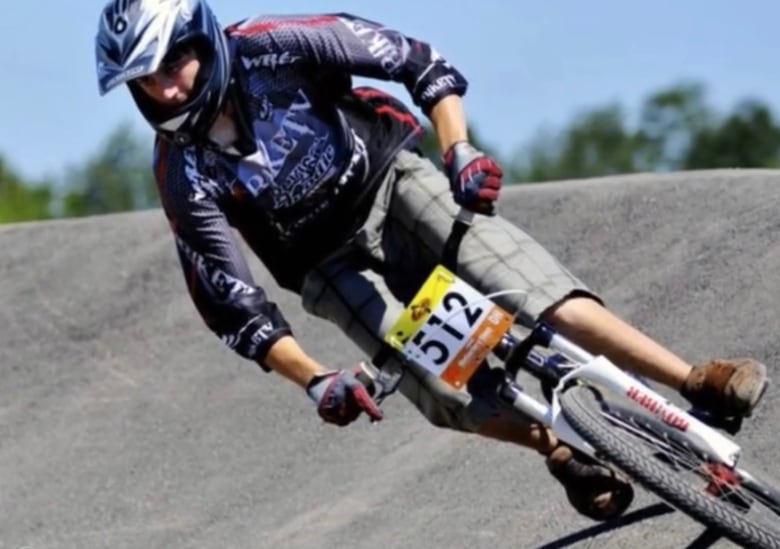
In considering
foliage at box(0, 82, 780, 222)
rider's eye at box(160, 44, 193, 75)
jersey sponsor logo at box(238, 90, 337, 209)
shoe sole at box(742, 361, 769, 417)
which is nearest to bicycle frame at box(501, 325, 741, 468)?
shoe sole at box(742, 361, 769, 417)

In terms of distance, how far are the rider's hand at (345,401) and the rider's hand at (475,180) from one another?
0.65 metres

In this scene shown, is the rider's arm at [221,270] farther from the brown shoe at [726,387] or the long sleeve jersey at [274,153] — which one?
the brown shoe at [726,387]

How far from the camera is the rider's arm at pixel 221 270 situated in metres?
6.66

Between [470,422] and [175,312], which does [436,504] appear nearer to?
[470,422]

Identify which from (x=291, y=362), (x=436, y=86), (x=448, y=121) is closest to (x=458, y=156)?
(x=448, y=121)

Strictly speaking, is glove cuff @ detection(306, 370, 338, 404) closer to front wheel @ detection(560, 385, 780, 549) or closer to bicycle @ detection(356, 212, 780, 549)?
bicycle @ detection(356, 212, 780, 549)

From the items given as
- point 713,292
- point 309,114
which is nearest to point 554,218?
point 713,292

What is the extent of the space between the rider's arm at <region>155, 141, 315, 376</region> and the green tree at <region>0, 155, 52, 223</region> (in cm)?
2117

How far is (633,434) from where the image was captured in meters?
6.13

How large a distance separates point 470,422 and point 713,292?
3104 mm

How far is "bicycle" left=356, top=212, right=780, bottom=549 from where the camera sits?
19.0ft

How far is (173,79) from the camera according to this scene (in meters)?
6.50

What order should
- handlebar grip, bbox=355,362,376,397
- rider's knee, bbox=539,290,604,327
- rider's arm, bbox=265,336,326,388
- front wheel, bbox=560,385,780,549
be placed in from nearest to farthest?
front wheel, bbox=560,385,780,549
handlebar grip, bbox=355,362,376,397
rider's knee, bbox=539,290,604,327
rider's arm, bbox=265,336,326,388

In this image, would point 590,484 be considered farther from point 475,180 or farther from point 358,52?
point 358,52
